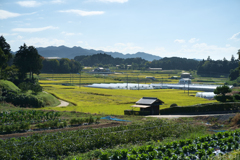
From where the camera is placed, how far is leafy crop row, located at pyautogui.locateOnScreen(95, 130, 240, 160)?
14.1m

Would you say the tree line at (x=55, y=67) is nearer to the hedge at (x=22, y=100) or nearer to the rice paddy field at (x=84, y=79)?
the rice paddy field at (x=84, y=79)

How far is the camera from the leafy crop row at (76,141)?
1550 centimetres

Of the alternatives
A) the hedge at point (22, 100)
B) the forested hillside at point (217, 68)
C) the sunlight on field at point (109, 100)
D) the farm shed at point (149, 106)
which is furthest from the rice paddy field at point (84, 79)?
the farm shed at point (149, 106)

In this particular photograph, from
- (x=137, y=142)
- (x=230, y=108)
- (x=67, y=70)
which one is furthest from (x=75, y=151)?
(x=67, y=70)

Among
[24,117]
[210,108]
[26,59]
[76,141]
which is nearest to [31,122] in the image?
[24,117]

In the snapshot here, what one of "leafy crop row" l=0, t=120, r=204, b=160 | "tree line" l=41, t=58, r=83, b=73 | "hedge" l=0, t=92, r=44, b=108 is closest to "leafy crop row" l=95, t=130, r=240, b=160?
"leafy crop row" l=0, t=120, r=204, b=160

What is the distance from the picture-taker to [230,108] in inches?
1494

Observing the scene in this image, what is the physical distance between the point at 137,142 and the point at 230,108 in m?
24.2

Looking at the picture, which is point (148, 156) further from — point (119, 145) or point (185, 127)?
point (185, 127)

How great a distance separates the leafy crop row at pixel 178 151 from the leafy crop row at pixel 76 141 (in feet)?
10.5

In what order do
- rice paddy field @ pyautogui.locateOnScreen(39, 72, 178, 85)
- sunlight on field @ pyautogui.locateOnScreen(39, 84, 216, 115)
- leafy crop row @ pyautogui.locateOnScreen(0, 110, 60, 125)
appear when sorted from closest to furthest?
1. leafy crop row @ pyautogui.locateOnScreen(0, 110, 60, 125)
2. sunlight on field @ pyautogui.locateOnScreen(39, 84, 216, 115)
3. rice paddy field @ pyautogui.locateOnScreen(39, 72, 178, 85)

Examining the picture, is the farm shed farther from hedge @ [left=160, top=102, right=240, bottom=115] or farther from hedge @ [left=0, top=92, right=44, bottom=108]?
hedge @ [left=0, top=92, right=44, bottom=108]

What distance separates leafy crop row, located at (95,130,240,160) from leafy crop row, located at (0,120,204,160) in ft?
10.5

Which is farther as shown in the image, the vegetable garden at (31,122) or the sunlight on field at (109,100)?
the sunlight on field at (109,100)
